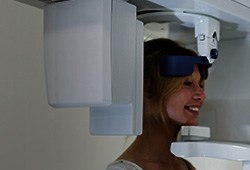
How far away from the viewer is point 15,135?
1.28 metres

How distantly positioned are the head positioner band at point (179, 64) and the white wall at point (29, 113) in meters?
0.46

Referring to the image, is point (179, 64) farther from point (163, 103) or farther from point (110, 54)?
point (110, 54)

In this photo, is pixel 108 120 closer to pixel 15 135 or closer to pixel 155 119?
pixel 155 119

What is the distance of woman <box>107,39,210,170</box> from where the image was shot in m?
1.09

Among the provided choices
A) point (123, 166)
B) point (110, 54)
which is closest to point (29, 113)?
point (123, 166)

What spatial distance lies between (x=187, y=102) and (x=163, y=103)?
0.19 ft

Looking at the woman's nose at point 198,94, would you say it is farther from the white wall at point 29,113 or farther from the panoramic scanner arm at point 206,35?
the white wall at point 29,113

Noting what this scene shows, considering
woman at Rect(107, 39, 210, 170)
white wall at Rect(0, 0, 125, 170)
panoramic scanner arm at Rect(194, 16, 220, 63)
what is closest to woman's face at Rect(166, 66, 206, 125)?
woman at Rect(107, 39, 210, 170)

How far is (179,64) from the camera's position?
1033 millimetres

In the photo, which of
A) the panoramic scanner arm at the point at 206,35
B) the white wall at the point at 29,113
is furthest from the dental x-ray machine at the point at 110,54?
the white wall at the point at 29,113

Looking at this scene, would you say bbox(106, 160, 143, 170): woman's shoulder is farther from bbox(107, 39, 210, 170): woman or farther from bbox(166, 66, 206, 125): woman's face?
bbox(166, 66, 206, 125): woman's face

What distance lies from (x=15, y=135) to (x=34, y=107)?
0.35ft

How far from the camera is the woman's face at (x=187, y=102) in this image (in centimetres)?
110

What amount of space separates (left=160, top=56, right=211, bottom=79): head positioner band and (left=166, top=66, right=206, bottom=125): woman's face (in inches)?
2.4
